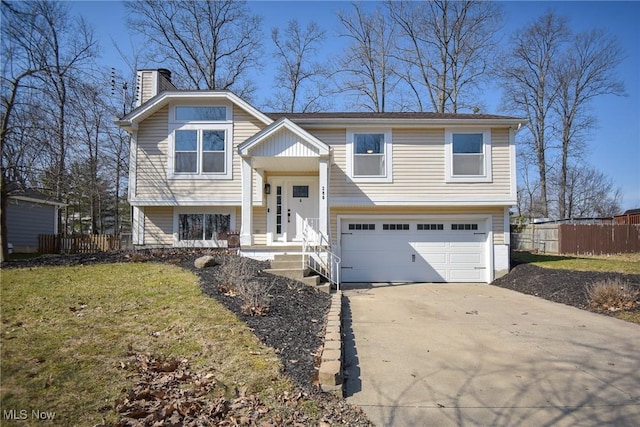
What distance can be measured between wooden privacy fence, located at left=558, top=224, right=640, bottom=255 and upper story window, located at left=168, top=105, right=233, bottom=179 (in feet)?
59.7

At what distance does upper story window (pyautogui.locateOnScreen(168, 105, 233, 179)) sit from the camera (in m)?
12.6

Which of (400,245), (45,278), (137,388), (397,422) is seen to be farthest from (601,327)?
(45,278)

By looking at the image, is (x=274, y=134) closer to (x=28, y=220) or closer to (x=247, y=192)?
(x=247, y=192)

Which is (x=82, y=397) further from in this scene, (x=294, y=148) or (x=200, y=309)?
(x=294, y=148)

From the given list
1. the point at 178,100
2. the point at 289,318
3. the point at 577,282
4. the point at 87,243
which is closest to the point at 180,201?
the point at 178,100

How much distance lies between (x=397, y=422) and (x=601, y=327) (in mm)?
5469

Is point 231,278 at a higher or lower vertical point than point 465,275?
higher

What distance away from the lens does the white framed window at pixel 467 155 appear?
1279 centimetres

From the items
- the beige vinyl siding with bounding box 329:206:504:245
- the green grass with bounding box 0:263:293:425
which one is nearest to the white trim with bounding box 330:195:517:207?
the beige vinyl siding with bounding box 329:206:504:245

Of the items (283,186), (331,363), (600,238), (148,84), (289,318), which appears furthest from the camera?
(600,238)

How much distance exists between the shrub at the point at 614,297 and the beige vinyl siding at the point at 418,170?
4.83 meters

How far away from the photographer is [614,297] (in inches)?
323

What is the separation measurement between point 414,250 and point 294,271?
5.25m

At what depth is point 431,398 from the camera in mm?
4004
